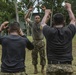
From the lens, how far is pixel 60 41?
708 centimetres

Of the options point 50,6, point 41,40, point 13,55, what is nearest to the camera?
point 13,55

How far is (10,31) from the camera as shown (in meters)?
6.94

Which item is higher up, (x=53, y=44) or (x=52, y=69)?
(x=53, y=44)

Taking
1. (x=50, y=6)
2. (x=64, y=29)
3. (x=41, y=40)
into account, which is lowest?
(x=50, y=6)

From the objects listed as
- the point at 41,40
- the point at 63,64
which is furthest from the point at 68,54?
the point at 41,40

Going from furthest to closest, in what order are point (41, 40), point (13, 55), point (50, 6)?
point (50, 6), point (41, 40), point (13, 55)

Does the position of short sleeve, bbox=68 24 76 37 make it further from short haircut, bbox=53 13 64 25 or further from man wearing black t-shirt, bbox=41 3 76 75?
short haircut, bbox=53 13 64 25

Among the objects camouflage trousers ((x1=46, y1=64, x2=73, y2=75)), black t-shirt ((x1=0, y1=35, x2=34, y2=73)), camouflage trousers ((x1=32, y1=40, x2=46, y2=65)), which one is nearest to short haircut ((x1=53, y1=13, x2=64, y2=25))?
black t-shirt ((x1=0, y1=35, x2=34, y2=73))

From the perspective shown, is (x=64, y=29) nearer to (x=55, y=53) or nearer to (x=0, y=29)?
(x=55, y=53)

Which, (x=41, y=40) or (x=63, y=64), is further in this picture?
(x=41, y=40)

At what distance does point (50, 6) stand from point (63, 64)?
54.5m

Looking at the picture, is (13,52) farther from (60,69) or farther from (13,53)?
(60,69)

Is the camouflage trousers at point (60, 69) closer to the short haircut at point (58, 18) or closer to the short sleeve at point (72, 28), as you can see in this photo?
the short sleeve at point (72, 28)

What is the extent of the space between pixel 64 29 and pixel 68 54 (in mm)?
483
